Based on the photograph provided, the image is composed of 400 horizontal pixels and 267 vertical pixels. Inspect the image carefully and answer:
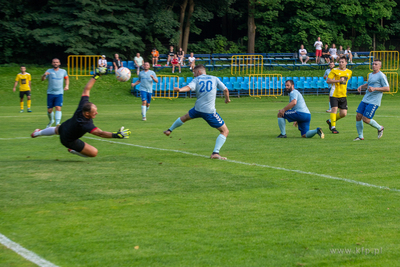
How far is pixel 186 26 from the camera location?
44.5 m

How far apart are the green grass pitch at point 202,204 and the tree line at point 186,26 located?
29228 millimetres

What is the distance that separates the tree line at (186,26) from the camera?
3959 cm

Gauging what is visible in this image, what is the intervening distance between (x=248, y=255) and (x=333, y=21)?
155ft

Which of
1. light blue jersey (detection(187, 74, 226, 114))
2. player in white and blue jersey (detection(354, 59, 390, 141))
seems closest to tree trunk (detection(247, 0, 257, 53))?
player in white and blue jersey (detection(354, 59, 390, 141))

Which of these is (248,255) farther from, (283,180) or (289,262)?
(283,180)

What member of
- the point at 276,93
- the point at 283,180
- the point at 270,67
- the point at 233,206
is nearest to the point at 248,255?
the point at 233,206

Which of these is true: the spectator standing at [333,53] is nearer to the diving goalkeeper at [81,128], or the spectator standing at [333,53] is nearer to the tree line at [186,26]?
→ the tree line at [186,26]

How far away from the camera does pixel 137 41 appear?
41125mm

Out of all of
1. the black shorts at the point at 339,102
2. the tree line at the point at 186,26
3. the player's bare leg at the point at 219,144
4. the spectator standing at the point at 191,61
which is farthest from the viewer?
the tree line at the point at 186,26

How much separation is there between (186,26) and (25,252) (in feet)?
136

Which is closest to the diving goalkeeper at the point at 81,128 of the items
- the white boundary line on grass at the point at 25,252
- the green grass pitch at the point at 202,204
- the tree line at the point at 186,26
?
the green grass pitch at the point at 202,204

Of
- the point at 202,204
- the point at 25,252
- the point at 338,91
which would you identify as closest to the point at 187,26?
the point at 338,91

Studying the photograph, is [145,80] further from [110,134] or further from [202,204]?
[202,204]

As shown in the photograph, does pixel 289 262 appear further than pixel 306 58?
No
